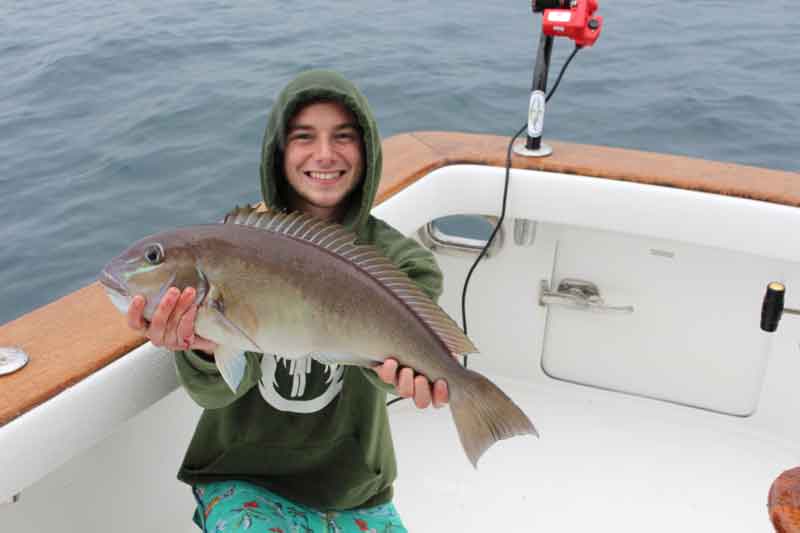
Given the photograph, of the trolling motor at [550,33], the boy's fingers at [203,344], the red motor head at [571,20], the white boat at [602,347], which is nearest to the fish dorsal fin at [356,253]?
the boy's fingers at [203,344]

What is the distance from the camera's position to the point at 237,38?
8.40 m

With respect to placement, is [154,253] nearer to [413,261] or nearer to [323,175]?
[323,175]

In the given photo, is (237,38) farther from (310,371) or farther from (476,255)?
(310,371)

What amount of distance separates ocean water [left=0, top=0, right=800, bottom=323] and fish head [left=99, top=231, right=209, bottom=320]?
126 inches

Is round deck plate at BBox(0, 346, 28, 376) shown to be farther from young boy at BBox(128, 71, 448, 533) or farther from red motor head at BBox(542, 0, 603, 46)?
red motor head at BBox(542, 0, 603, 46)

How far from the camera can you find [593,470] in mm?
2721

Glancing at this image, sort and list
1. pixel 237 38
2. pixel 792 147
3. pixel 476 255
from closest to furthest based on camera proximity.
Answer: pixel 476 255 → pixel 792 147 → pixel 237 38

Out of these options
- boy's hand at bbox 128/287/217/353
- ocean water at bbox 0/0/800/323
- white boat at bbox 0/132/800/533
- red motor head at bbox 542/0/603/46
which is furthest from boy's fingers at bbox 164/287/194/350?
ocean water at bbox 0/0/800/323

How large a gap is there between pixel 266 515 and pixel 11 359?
686 mm

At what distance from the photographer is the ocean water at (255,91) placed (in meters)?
4.96

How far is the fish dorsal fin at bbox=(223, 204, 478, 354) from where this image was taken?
1.44 metres

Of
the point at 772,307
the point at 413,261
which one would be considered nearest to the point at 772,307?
the point at 772,307

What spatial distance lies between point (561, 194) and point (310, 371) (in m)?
1.28

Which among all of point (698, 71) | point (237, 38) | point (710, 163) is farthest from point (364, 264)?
point (237, 38)
